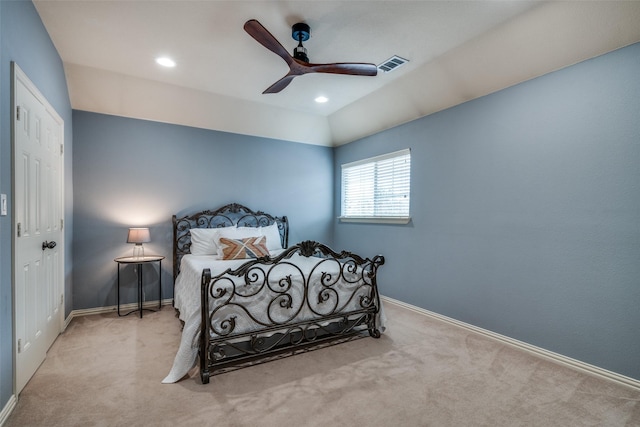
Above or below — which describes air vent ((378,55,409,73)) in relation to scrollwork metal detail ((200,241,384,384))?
above

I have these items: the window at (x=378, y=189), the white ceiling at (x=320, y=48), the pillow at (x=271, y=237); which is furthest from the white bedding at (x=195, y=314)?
the white ceiling at (x=320, y=48)

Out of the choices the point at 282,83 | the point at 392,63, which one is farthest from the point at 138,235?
the point at 392,63

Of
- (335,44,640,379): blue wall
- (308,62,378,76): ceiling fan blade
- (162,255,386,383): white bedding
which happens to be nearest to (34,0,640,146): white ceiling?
(335,44,640,379): blue wall

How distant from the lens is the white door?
2.01 meters

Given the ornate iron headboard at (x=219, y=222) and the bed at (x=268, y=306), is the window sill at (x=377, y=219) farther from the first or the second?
the bed at (x=268, y=306)

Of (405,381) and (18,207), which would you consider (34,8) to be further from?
(405,381)

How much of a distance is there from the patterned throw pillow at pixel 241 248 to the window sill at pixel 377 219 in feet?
5.95

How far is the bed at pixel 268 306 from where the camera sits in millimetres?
2281

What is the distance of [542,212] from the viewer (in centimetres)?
274

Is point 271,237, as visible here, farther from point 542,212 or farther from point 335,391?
point 542,212

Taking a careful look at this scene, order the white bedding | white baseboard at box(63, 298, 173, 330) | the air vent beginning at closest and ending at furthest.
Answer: the white bedding < the air vent < white baseboard at box(63, 298, 173, 330)

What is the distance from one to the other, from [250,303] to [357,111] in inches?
131

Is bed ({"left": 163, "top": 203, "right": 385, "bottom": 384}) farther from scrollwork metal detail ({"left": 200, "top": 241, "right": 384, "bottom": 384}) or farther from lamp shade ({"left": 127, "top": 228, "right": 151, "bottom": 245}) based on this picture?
lamp shade ({"left": 127, "top": 228, "right": 151, "bottom": 245})

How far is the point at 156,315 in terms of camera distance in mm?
3734
